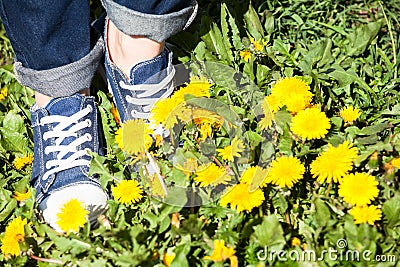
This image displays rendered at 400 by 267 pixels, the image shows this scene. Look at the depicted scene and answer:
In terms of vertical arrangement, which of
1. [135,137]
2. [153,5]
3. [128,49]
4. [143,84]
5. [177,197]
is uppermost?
[153,5]

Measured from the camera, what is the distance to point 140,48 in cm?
159

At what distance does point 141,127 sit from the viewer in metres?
1.57

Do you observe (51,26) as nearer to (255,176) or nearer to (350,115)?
(255,176)

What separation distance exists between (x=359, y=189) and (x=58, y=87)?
2.65 ft

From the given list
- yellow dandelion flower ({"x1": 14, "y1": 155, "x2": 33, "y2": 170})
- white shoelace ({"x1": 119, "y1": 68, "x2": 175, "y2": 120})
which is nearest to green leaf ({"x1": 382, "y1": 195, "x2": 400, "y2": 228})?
white shoelace ({"x1": 119, "y1": 68, "x2": 175, "y2": 120})

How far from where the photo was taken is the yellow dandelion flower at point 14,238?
1.41 meters

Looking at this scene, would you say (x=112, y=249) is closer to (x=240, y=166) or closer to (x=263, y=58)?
(x=240, y=166)

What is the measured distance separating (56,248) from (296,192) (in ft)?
2.03

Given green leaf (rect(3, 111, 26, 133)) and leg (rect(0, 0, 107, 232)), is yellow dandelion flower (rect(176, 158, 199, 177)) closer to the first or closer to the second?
leg (rect(0, 0, 107, 232))

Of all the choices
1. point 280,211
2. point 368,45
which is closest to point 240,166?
point 280,211

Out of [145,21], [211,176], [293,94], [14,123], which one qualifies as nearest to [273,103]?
[293,94]

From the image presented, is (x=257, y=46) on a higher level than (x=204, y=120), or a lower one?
higher

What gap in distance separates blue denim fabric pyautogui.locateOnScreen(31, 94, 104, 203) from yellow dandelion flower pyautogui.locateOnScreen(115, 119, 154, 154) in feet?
0.38

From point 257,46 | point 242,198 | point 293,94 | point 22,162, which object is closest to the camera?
point 242,198
